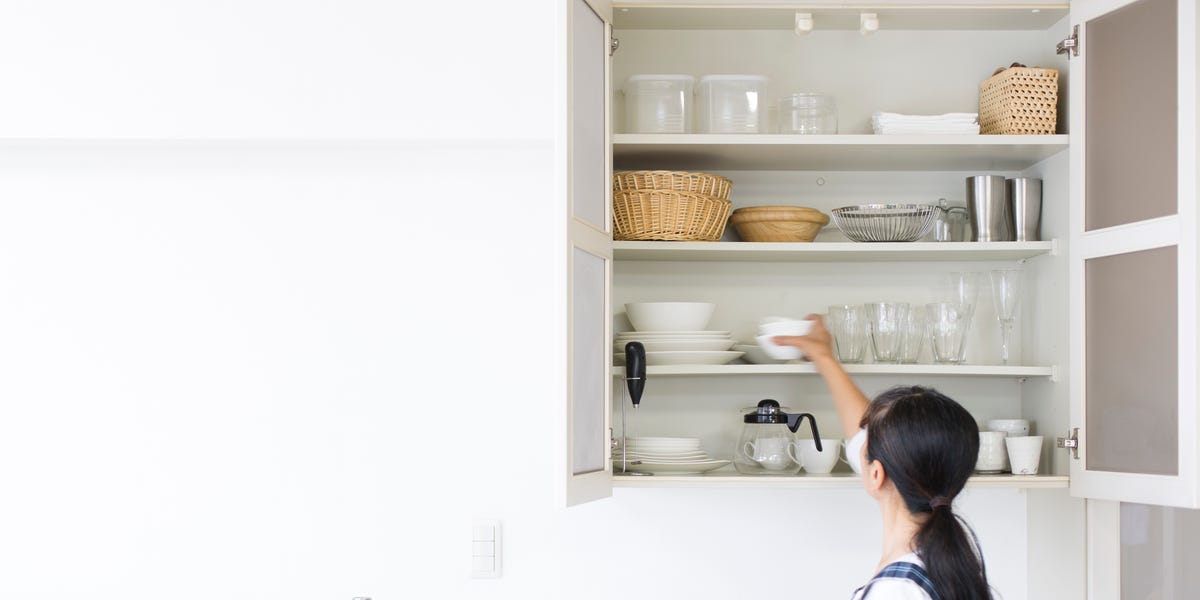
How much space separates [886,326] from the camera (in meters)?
2.18

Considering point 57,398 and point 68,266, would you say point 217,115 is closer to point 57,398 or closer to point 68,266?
point 68,266

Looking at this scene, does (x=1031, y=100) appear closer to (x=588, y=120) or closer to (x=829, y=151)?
(x=829, y=151)

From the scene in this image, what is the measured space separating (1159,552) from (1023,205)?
2.53 feet

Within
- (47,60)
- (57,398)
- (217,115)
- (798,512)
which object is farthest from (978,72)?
(57,398)

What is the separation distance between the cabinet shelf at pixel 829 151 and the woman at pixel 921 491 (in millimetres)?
707

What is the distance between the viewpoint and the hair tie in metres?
1.52

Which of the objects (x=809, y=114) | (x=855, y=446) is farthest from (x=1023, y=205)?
(x=855, y=446)

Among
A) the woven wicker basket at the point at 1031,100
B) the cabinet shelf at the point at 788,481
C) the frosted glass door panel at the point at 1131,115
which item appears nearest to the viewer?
the frosted glass door panel at the point at 1131,115

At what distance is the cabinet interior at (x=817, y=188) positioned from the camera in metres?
2.32

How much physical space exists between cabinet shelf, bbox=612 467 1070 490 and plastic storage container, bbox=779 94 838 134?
747 millimetres

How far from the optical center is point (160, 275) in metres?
2.41

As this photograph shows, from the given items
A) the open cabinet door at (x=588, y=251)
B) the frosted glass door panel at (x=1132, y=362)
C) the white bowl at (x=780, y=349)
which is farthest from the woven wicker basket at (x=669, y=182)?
the frosted glass door panel at (x=1132, y=362)

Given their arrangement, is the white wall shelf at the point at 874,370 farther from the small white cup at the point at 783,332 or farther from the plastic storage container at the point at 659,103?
the plastic storage container at the point at 659,103

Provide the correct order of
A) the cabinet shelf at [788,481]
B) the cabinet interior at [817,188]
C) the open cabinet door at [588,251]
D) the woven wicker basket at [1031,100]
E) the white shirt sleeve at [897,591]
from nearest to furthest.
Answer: the white shirt sleeve at [897,591]
the open cabinet door at [588,251]
the cabinet shelf at [788,481]
the woven wicker basket at [1031,100]
the cabinet interior at [817,188]
